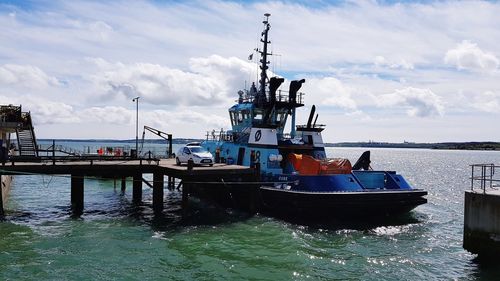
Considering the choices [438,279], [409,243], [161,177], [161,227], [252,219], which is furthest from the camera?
[161,177]

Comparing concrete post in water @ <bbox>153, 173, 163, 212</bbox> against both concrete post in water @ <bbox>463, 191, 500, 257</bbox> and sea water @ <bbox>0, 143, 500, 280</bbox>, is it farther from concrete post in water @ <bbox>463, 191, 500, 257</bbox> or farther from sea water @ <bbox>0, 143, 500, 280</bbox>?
concrete post in water @ <bbox>463, 191, 500, 257</bbox>

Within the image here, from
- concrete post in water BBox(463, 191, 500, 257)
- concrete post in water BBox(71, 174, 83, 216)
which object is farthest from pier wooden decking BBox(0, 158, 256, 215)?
concrete post in water BBox(463, 191, 500, 257)

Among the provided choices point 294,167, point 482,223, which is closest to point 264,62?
point 294,167

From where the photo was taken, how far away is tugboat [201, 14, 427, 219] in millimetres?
24359

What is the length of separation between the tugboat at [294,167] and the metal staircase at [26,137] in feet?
50.6

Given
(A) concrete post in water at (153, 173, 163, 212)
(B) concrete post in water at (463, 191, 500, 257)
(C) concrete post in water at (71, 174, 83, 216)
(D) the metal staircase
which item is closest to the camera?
(B) concrete post in water at (463, 191, 500, 257)

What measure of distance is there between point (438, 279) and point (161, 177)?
17.9 meters

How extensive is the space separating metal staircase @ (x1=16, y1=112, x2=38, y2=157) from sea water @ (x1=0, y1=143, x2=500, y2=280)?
1148cm

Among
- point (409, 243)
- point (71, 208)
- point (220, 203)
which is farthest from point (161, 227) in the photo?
point (409, 243)

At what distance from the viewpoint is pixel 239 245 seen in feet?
64.2

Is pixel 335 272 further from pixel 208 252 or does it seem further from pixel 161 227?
pixel 161 227

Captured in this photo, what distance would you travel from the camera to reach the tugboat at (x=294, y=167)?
24359 millimetres

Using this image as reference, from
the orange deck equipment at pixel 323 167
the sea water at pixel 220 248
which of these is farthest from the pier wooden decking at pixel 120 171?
the orange deck equipment at pixel 323 167

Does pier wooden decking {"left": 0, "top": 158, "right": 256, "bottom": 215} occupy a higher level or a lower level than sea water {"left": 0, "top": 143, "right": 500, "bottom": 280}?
higher
